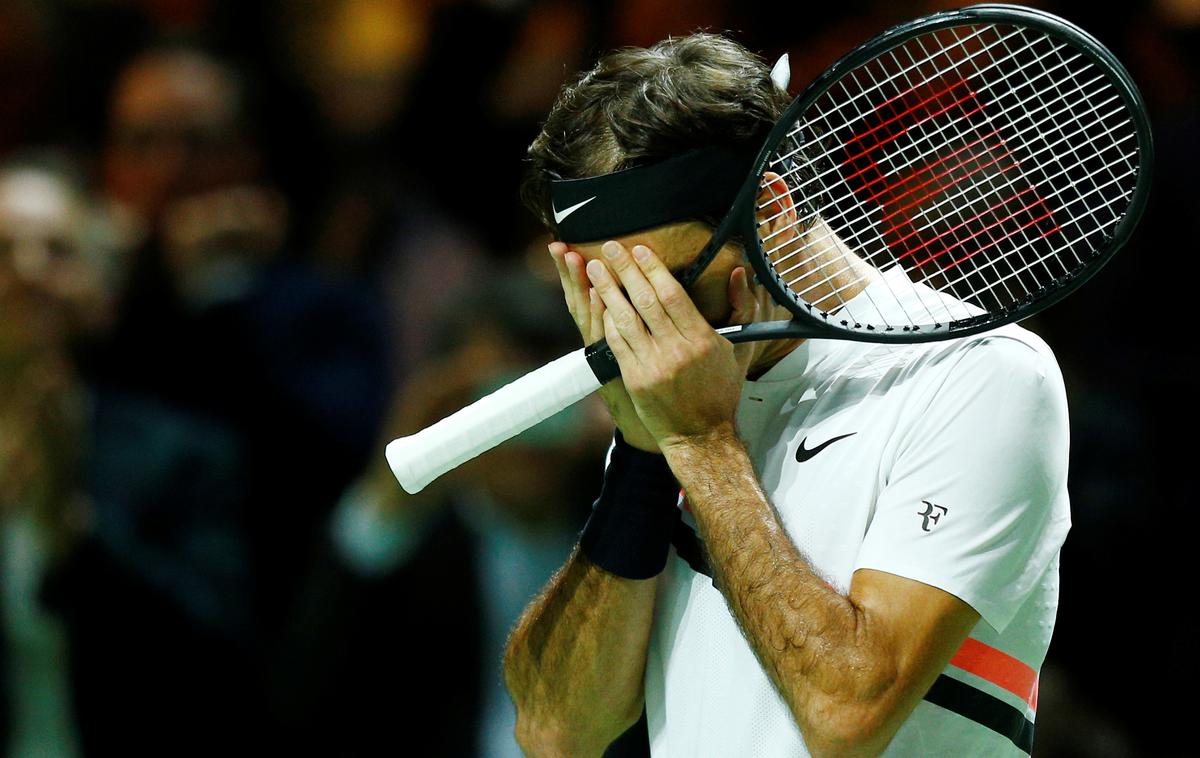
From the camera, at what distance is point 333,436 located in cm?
398

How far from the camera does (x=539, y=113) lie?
14.8 ft

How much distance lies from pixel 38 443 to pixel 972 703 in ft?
8.92

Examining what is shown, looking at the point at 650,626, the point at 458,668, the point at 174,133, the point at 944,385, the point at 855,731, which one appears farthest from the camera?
the point at 174,133

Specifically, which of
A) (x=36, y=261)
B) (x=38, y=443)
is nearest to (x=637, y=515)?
(x=38, y=443)

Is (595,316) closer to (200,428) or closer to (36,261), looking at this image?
(200,428)

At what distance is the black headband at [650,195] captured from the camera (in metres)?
1.83

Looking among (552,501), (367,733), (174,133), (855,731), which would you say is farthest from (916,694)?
(174,133)

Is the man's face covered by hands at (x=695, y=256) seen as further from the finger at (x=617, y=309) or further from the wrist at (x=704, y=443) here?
the wrist at (x=704, y=443)

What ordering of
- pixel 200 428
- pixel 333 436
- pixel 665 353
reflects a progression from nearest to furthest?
pixel 665 353 → pixel 200 428 → pixel 333 436

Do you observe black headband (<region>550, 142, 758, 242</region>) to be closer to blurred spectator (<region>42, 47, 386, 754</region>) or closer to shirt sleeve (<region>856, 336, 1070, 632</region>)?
shirt sleeve (<region>856, 336, 1070, 632</region>)

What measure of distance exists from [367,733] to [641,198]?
2036mm

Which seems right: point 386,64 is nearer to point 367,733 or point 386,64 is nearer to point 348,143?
point 348,143

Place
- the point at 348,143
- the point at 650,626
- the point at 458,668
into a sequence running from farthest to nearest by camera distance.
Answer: the point at 348,143 < the point at 458,668 < the point at 650,626

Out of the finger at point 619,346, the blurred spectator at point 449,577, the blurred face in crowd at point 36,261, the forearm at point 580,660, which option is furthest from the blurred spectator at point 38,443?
the finger at point 619,346
